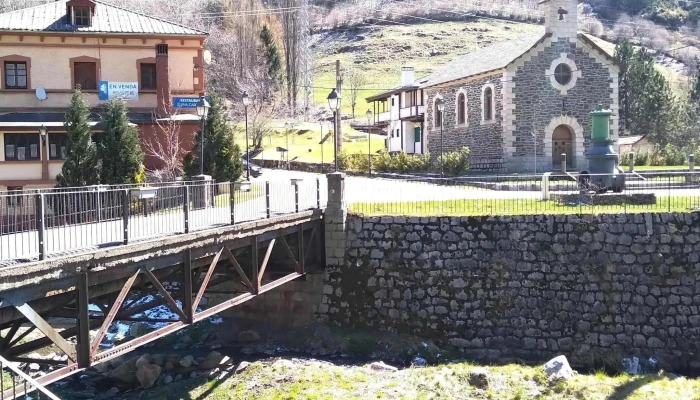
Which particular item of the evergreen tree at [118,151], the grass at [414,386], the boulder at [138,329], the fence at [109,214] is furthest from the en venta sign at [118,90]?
the grass at [414,386]

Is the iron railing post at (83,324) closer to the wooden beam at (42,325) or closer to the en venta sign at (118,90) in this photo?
the wooden beam at (42,325)

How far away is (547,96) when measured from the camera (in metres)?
33.3

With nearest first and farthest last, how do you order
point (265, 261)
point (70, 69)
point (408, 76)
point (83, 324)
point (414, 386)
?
point (83, 324) < point (414, 386) < point (265, 261) < point (70, 69) < point (408, 76)

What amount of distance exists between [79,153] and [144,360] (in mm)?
10171

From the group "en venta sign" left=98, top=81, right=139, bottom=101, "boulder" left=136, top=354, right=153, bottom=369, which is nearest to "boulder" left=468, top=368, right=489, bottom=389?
"boulder" left=136, top=354, right=153, bottom=369

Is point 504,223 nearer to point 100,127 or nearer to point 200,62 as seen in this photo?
point 100,127

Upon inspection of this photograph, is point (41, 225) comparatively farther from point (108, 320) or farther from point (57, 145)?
point (57, 145)

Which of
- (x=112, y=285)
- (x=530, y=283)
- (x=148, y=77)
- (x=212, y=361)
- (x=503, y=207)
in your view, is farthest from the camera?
(x=148, y=77)

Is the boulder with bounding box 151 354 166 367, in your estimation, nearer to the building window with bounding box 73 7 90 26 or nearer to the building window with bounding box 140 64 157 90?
the building window with bounding box 140 64 157 90

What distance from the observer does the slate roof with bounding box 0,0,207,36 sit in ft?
93.5

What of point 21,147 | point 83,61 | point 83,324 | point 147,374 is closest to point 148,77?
point 83,61

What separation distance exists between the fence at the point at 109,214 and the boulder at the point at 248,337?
3.43 metres

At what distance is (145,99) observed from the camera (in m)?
30.0

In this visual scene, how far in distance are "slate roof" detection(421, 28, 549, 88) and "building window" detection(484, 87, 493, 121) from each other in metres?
0.98
